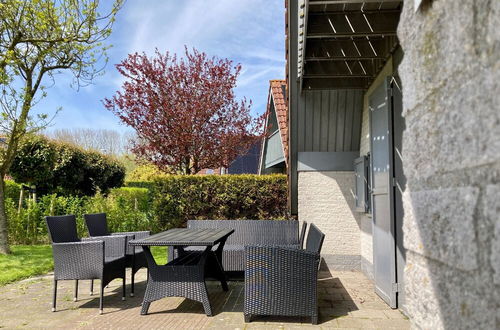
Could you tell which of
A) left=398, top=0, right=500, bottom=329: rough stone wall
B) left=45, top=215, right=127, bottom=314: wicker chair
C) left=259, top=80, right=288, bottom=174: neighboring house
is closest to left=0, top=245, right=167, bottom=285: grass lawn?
left=45, top=215, right=127, bottom=314: wicker chair

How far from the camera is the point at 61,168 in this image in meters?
11.0

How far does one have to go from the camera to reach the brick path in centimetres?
388

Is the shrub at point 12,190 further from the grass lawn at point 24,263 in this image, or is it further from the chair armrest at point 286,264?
the chair armrest at point 286,264

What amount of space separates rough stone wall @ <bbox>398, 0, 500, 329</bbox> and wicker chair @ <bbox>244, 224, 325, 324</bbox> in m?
2.39

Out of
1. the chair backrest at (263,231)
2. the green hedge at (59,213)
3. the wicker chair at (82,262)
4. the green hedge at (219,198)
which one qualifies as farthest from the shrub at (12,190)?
the wicker chair at (82,262)

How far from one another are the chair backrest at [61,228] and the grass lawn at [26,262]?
179cm

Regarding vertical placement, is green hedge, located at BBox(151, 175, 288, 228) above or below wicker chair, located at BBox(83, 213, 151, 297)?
above

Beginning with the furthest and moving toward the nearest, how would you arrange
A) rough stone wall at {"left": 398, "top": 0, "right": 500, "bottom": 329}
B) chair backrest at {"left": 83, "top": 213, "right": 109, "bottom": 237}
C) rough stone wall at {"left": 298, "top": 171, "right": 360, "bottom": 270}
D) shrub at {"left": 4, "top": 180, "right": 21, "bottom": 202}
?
1. shrub at {"left": 4, "top": 180, "right": 21, "bottom": 202}
2. rough stone wall at {"left": 298, "top": 171, "right": 360, "bottom": 270}
3. chair backrest at {"left": 83, "top": 213, "right": 109, "bottom": 237}
4. rough stone wall at {"left": 398, "top": 0, "right": 500, "bottom": 329}

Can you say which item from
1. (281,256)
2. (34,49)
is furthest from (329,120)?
(34,49)

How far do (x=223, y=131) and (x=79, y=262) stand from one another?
291 inches

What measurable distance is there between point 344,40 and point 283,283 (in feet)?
10.1

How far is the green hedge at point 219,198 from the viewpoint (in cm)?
798

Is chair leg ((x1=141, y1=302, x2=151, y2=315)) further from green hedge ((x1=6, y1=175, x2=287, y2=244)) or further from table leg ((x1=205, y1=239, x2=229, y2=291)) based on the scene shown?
green hedge ((x1=6, y1=175, x2=287, y2=244))

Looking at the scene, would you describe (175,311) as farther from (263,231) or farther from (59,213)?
(59,213)
